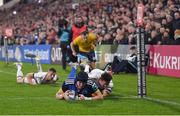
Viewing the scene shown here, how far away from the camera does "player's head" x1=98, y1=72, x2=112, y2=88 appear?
43.9ft

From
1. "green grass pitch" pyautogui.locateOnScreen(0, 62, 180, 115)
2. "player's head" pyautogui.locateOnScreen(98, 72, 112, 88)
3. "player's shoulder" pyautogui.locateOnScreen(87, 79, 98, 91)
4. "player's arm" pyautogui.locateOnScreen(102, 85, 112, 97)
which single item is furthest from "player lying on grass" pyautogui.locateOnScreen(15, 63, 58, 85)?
"player's shoulder" pyautogui.locateOnScreen(87, 79, 98, 91)

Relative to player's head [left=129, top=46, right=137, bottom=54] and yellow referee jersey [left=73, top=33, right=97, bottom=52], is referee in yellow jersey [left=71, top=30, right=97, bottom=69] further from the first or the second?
player's head [left=129, top=46, right=137, bottom=54]

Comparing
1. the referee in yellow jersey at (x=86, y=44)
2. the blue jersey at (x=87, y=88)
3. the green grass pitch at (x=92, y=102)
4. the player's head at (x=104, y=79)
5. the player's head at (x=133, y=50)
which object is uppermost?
the referee in yellow jersey at (x=86, y=44)

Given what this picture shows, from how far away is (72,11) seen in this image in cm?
4181

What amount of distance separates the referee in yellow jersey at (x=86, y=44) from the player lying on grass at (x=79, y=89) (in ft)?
20.2

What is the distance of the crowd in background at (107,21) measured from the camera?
23078 millimetres

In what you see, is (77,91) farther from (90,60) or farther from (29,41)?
(29,41)

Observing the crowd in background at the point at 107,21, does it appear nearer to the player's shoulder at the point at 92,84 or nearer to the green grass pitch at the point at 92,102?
the green grass pitch at the point at 92,102

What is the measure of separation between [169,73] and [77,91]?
8853mm

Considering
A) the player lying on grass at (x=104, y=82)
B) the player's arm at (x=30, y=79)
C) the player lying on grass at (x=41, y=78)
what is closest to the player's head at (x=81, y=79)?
the player lying on grass at (x=104, y=82)

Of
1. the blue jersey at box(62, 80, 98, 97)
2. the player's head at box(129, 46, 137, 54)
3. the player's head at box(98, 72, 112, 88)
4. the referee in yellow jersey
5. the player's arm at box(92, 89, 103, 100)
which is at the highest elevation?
the referee in yellow jersey

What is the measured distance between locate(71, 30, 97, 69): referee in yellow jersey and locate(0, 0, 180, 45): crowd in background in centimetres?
352

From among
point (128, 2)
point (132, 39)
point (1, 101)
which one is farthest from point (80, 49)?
point (128, 2)

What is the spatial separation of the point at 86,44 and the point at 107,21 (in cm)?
1006
